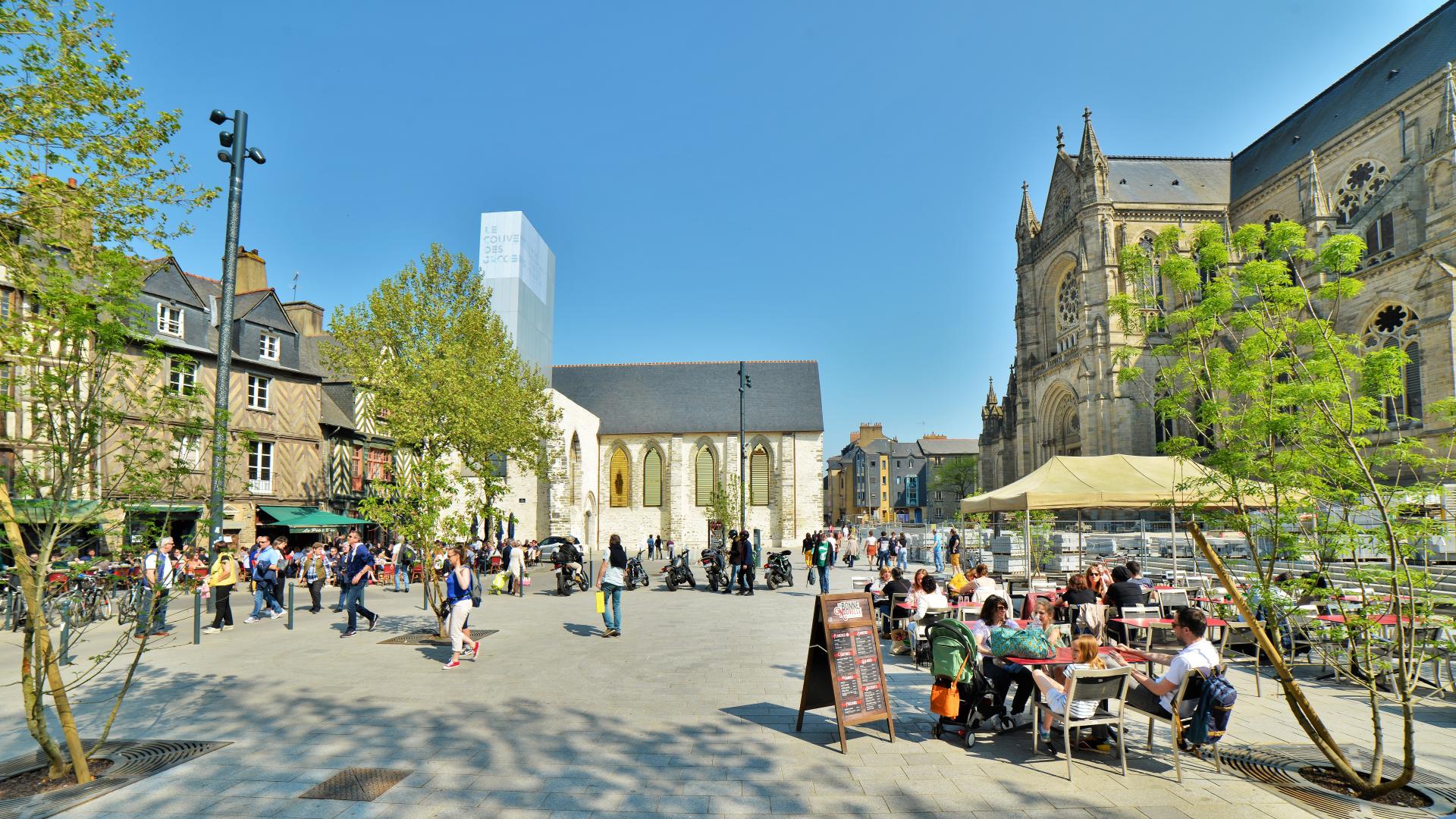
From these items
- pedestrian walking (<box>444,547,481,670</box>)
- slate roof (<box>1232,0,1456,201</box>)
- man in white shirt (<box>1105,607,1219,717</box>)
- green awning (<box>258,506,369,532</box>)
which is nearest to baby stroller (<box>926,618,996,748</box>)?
man in white shirt (<box>1105,607,1219,717</box>)

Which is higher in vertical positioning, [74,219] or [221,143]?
[221,143]

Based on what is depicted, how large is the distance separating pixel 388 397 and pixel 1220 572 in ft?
78.9

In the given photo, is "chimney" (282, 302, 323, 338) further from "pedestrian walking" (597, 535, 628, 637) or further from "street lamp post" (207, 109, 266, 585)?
"pedestrian walking" (597, 535, 628, 637)

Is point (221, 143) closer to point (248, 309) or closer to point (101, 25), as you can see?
point (101, 25)

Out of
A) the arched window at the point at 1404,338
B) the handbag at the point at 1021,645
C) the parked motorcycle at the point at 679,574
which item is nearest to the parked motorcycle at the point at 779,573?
the parked motorcycle at the point at 679,574

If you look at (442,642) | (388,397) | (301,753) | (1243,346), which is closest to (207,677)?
(442,642)

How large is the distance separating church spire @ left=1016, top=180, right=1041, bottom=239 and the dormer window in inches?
1594

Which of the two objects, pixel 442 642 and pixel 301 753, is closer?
pixel 301 753

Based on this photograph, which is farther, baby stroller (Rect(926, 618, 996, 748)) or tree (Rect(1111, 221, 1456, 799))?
baby stroller (Rect(926, 618, 996, 748))

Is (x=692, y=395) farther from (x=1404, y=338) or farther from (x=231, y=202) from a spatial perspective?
(x=231, y=202)

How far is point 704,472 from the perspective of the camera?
48.9m

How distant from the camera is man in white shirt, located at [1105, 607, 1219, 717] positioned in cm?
551

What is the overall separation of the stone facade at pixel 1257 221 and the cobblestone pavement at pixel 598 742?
15983mm

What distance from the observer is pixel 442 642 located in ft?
37.0
